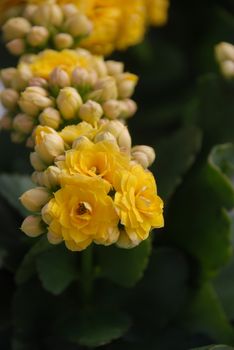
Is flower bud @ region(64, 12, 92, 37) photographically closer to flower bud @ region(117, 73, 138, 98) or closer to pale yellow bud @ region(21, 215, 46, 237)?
flower bud @ region(117, 73, 138, 98)

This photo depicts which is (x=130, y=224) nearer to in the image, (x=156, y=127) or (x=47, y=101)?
(x=47, y=101)

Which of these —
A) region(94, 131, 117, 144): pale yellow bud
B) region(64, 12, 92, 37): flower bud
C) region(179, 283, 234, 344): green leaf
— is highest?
region(94, 131, 117, 144): pale yellow bud

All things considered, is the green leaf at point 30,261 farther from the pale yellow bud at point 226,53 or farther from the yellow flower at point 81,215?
the pale yellow bud at point 226,53

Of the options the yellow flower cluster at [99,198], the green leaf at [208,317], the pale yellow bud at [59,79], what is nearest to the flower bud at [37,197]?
the yellow flower cluster at [99,198]

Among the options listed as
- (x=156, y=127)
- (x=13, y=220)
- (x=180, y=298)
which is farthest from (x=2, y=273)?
(x=156, y=127)

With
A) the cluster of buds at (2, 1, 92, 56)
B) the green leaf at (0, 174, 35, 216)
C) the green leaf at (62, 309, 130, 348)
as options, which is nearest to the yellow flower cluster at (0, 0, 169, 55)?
the cluster of buds at (2, 1, 92, 56)

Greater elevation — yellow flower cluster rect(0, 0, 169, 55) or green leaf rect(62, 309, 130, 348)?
yellow flower cluster rect(0, 0, 169, 55)

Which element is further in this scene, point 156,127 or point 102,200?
point 156,127
